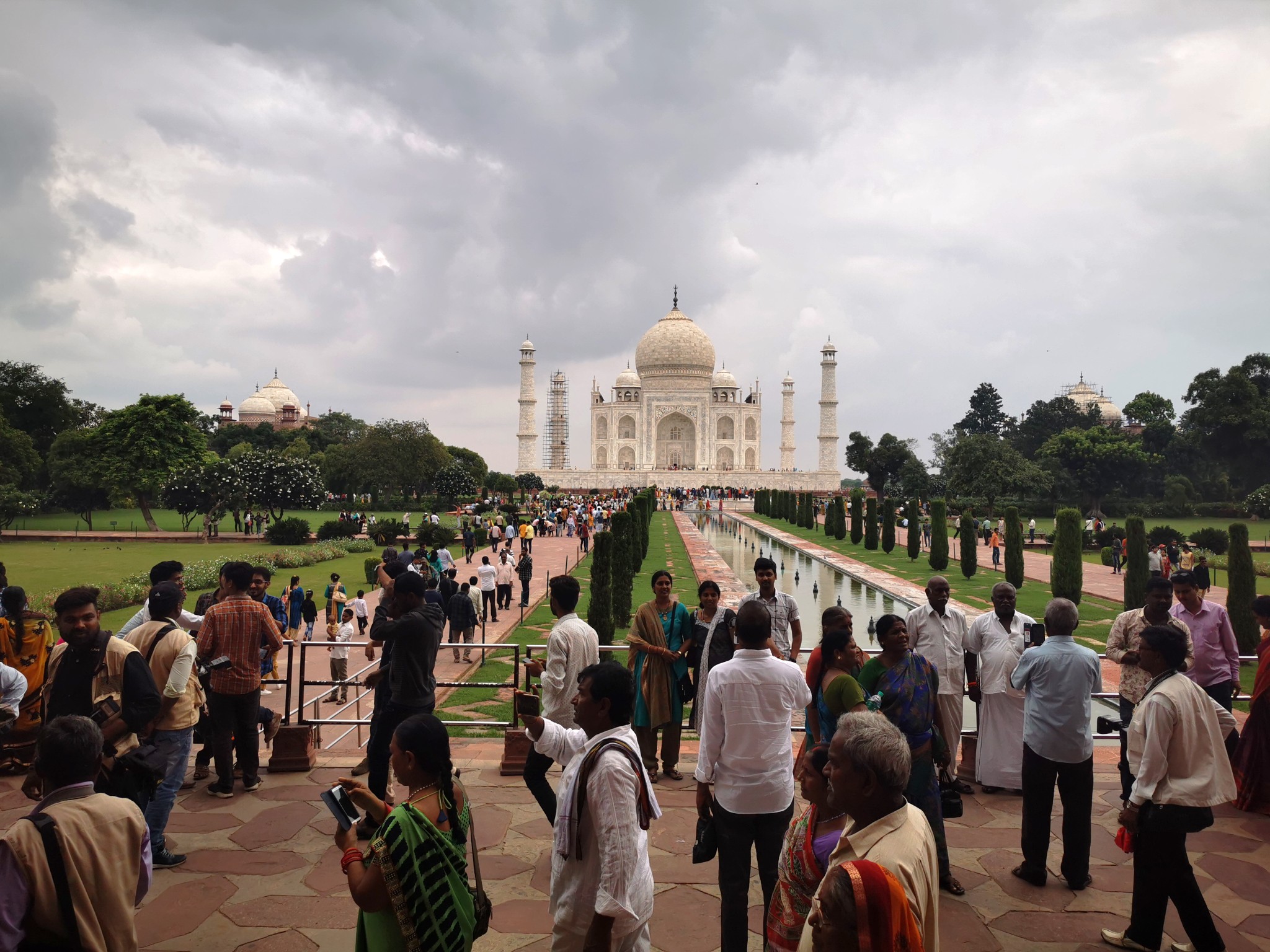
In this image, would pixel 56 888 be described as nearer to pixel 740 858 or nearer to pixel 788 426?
pixel 740 858

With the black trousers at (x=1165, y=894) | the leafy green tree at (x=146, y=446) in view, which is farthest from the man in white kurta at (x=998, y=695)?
the leafy green tree at (x=146, y=446)

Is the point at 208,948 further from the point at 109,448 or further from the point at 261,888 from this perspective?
the point at 109,448

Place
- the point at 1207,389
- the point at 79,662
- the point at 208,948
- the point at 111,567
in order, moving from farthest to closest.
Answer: the point at 1207,389
the point at 111,567
the point at 79,662
the point at 208,948

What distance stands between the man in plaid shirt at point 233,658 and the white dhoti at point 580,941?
2645 millimetres

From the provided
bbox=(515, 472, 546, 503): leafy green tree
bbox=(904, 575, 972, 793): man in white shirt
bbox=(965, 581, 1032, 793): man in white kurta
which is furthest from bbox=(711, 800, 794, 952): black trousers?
bbox=(515, 472, 546, 503): leafy green tree

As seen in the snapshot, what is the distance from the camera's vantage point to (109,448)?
27.3m

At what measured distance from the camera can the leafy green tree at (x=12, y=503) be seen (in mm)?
24203

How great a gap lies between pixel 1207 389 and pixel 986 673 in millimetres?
38496

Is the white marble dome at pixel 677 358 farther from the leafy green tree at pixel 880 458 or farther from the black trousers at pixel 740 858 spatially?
the black trousers at pixel 740 858

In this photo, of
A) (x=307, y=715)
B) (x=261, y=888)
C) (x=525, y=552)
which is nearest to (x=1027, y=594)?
(x=525, y=552)

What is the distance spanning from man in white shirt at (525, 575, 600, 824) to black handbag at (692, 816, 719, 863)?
2.78 feet

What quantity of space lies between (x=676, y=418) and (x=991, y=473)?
98.7ft

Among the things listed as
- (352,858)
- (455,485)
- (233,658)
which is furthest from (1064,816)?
(455,485)

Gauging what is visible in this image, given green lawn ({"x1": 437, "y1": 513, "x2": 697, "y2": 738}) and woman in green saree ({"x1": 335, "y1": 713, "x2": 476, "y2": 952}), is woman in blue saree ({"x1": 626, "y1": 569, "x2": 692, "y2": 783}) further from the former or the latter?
woman in green saree ({"x1": 335, "y1": 713, "x2": 476, "y2": 952})
